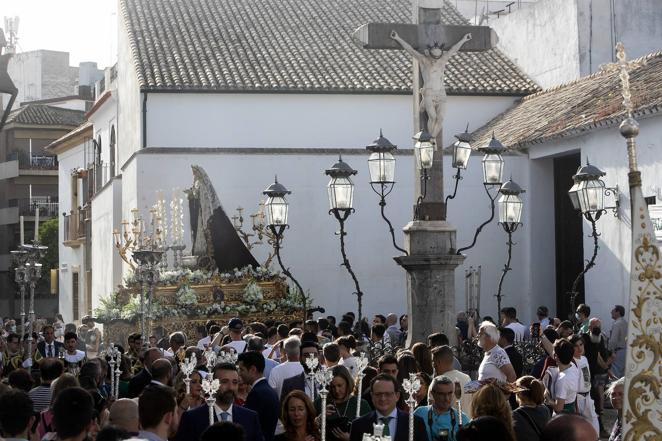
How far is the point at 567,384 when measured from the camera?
36.5 feet

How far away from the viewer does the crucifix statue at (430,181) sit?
1448 cm

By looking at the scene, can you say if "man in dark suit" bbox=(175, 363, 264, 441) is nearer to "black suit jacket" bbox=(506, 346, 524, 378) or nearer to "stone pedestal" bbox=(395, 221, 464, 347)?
"black suit jacket" bbox=(506, 346, 524, 378)

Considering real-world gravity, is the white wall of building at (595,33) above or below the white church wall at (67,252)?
above

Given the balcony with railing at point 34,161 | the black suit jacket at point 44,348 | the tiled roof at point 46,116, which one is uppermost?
the tiled roof at point 46,116

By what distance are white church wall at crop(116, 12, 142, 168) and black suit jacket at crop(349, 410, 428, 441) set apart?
23.7 metres

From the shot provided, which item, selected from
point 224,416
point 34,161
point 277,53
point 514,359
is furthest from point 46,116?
point 224,416

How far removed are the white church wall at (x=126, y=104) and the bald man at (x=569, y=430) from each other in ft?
86.0

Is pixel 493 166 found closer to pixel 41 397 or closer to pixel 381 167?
pixel 381 167

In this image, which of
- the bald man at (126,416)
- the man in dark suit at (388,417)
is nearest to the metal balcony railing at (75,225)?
the man in dark suit at (388,417)

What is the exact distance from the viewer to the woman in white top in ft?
36.0

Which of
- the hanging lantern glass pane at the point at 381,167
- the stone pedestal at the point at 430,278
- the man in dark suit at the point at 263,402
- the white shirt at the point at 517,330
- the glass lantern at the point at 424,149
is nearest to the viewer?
the man in dark suit at the point at 263,402

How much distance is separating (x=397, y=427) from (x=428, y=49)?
25.4ft

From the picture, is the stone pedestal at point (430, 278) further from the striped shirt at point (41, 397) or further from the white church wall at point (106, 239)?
the white church wall at point (106, 239)

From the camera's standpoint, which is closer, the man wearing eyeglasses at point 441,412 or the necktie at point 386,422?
the necktie at point 386,422
